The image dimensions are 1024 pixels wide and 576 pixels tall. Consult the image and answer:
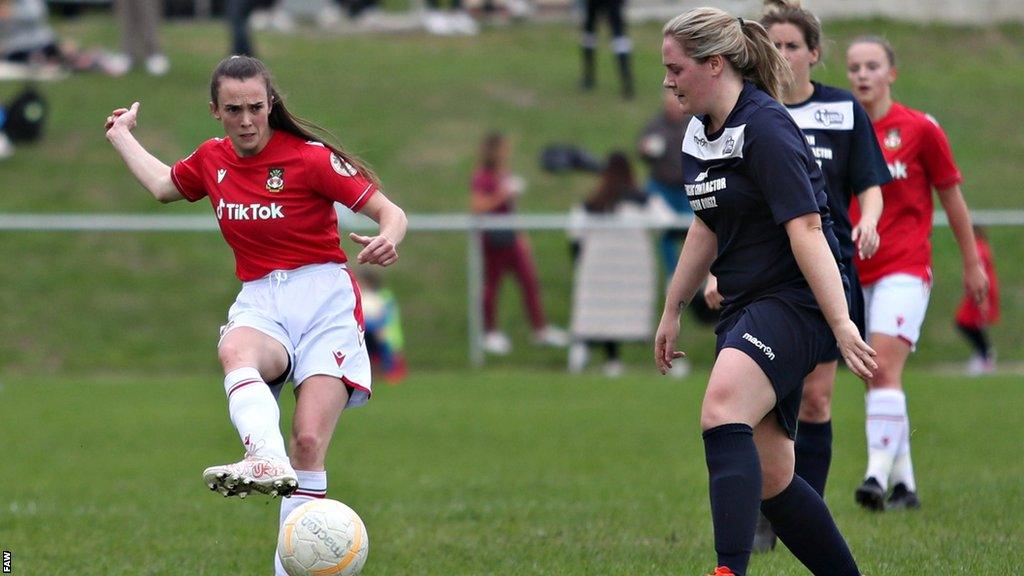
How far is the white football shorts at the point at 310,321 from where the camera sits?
5500mm

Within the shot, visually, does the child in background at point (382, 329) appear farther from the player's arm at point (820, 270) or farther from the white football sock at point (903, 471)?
the player's arm at point (820, 270)

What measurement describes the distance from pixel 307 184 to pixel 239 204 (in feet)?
0.87

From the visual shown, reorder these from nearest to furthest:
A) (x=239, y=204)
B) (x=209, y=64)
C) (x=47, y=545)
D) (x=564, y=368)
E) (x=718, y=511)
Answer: (x=718, y=511), (x=239, y=204), (x=47, y=545), (x=564, y=368), (x=209, y=64)

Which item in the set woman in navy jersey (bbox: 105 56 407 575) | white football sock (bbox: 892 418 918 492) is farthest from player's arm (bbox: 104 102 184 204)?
white football sock (bbox: 892 418 918 492)

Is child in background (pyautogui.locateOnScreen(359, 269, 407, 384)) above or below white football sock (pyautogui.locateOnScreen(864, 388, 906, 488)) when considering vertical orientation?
below

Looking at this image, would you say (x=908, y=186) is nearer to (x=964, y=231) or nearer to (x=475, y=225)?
(x=964, y=231)

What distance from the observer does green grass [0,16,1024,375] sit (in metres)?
15.6

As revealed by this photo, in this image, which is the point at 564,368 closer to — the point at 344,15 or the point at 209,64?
the point at 209,64

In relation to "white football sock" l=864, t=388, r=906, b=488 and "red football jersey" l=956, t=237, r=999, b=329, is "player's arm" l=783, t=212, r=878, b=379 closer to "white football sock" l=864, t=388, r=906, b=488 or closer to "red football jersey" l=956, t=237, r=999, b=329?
"white football sock" l=864, t=388, r=906, b=488

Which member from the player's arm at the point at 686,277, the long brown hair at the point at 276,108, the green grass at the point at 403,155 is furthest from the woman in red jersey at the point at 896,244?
the green grass at the point at 403,155

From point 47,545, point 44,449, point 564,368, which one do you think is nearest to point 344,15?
point 564,368

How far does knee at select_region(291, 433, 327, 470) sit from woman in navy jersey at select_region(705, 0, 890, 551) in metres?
1.76

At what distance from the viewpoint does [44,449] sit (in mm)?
10750

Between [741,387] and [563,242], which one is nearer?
[741,387]
